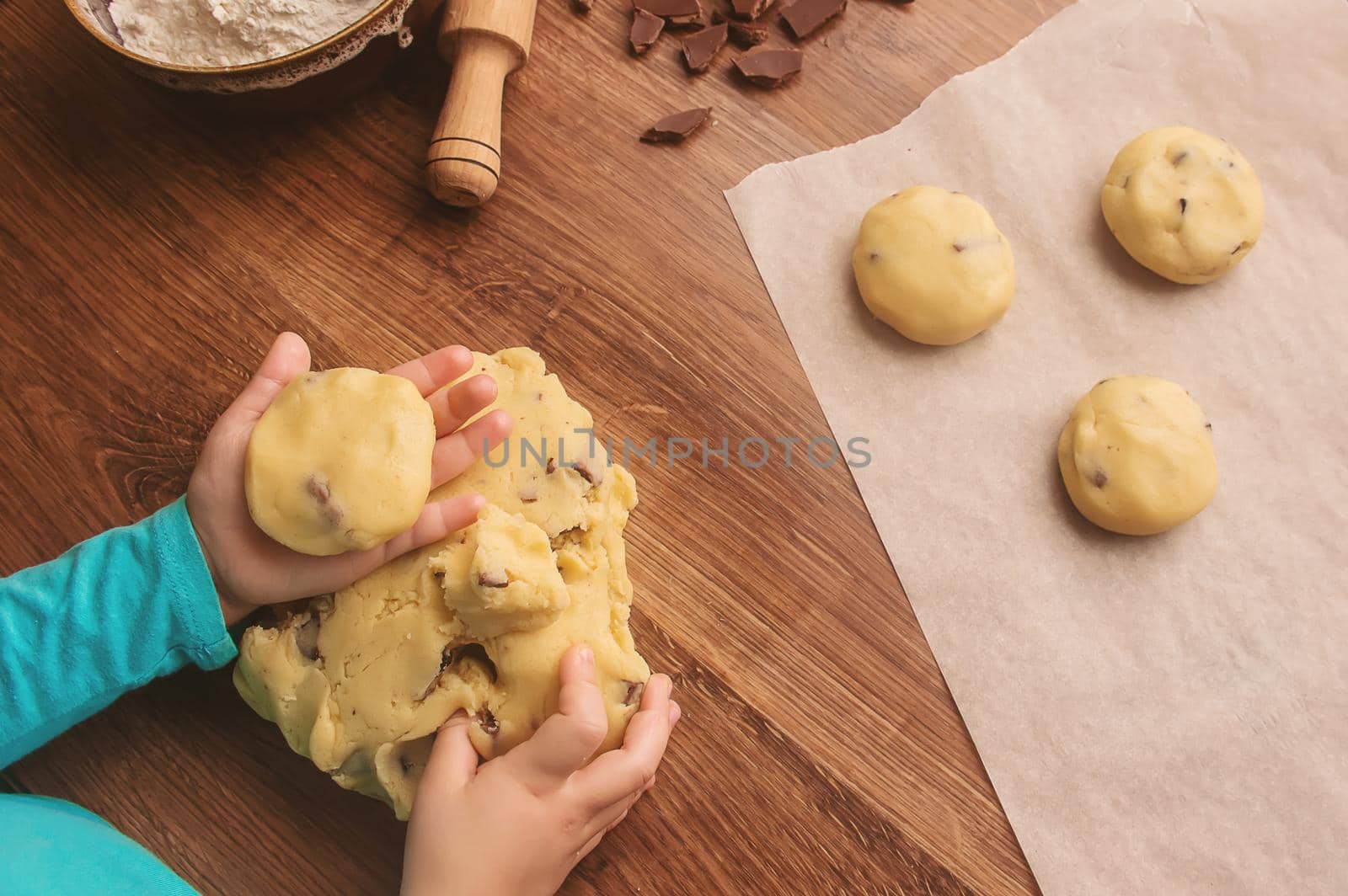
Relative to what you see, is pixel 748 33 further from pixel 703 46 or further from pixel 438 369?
pixel 438 369

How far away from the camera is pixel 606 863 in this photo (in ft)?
3.58

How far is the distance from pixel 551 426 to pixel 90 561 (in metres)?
0.52

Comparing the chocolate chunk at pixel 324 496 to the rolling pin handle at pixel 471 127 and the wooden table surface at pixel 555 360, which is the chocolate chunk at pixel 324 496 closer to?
the wooden table surface at pixel 555 360

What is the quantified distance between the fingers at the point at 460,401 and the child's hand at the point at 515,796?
0.93ft

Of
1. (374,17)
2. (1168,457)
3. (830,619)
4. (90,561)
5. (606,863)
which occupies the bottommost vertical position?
(606,863)

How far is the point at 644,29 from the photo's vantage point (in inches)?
53.1

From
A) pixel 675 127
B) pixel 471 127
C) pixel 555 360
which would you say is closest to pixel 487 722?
pixel 555 360

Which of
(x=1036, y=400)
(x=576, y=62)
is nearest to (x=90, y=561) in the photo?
(x=576, y=62)

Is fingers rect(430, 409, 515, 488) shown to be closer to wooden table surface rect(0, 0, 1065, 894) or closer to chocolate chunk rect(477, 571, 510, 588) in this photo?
chocolate chunk rect(477, 571, 510, 588)

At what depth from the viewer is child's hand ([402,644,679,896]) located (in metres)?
0.89

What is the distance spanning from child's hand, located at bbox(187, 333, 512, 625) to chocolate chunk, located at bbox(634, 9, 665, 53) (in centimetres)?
67

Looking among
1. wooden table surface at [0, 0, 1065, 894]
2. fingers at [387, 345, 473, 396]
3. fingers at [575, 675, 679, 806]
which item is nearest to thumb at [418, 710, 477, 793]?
fingers at [575, 675, 679, 806]

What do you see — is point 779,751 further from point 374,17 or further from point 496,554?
point 374,17

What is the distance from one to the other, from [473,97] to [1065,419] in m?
0.94
